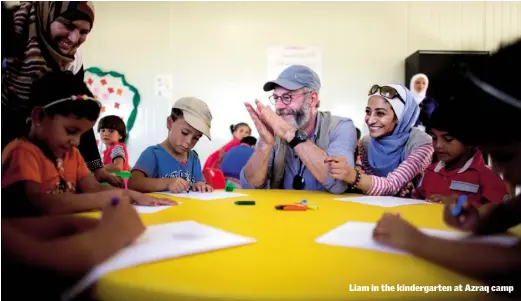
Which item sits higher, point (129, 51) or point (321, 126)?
point (129, 51)

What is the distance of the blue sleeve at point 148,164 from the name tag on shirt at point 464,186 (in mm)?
822

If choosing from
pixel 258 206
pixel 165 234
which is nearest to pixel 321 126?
pixel 258 206

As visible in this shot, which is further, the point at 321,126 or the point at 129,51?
the point at 129,51

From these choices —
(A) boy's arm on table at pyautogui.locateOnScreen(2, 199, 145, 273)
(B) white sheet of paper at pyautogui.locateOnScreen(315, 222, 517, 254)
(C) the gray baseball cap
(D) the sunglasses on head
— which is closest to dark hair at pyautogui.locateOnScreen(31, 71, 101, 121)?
(A) boy's arm on table at pyautogui.locateOnScreen(2, 199, 145, 273)

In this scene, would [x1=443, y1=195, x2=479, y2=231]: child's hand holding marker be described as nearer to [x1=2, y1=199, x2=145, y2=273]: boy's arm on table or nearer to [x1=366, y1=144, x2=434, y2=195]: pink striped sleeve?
[x1=2, y1=199, x2=145, y2=273]: boy's arm on table

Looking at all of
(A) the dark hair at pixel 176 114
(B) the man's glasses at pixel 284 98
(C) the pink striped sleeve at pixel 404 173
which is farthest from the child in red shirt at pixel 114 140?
(C) the pink striped sleeve at pixel 404 173

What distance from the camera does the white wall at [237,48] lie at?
9.18 feet

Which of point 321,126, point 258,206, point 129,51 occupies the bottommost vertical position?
point 258,206

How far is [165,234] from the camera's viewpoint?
0.46 m

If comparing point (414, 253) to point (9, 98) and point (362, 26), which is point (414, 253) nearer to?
point (9, 98)

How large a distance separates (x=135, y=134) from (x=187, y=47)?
0.75 meters

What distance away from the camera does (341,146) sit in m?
1.17

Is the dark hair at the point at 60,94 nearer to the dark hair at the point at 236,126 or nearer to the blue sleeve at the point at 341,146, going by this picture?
the blue sleeve at the point at 341,146

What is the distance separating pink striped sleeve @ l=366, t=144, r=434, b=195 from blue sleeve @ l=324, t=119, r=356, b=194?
3.4 inches
